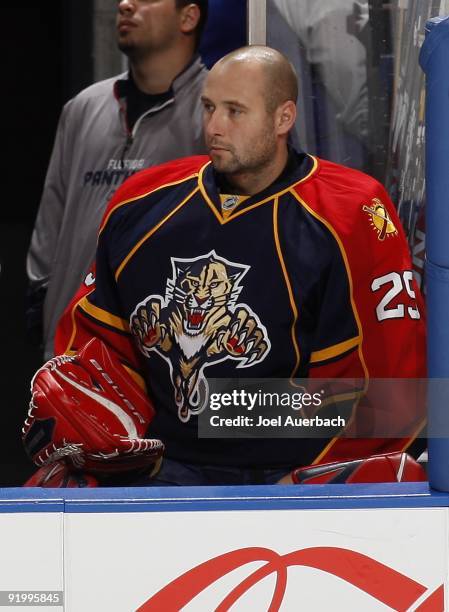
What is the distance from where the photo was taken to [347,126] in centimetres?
331

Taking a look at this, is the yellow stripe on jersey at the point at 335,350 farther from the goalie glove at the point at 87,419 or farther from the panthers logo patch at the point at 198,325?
the goalie glove at the point at 87,419

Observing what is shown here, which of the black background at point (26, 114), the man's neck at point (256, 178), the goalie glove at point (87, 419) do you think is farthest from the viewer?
the black background at point (26, 114)

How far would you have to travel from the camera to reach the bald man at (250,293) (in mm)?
2621

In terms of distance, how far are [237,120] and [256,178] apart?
0.11 meters

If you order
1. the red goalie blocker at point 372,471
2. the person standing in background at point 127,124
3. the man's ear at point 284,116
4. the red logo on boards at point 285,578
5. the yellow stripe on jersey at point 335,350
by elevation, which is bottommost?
the red logo on boards at point 285,578

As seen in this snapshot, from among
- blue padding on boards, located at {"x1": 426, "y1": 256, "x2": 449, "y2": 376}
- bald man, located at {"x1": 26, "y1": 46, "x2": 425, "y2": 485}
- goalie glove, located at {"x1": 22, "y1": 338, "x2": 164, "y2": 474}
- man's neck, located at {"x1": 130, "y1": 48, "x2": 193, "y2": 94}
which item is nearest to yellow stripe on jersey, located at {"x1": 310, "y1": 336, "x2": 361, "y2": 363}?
bald man, located at {"x1": 26, "y1": 46, "x2": 425, "y2": 485}

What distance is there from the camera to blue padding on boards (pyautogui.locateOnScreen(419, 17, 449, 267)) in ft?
6.86

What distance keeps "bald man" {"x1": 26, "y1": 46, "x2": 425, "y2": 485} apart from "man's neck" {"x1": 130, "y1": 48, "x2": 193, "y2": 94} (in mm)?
883

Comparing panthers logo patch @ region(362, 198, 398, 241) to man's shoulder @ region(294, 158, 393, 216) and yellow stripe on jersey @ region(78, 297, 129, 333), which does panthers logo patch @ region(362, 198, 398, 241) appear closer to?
man's shoulder @ region(294, 158, 393, 216)

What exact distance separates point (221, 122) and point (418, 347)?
55cm

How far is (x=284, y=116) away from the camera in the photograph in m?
2.76

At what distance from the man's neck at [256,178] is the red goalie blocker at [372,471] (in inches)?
22.5

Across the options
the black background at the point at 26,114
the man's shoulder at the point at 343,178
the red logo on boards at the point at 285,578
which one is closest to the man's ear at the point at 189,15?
the man's shoulder at the point at 343,178

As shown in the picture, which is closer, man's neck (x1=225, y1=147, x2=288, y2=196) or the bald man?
the bald man
